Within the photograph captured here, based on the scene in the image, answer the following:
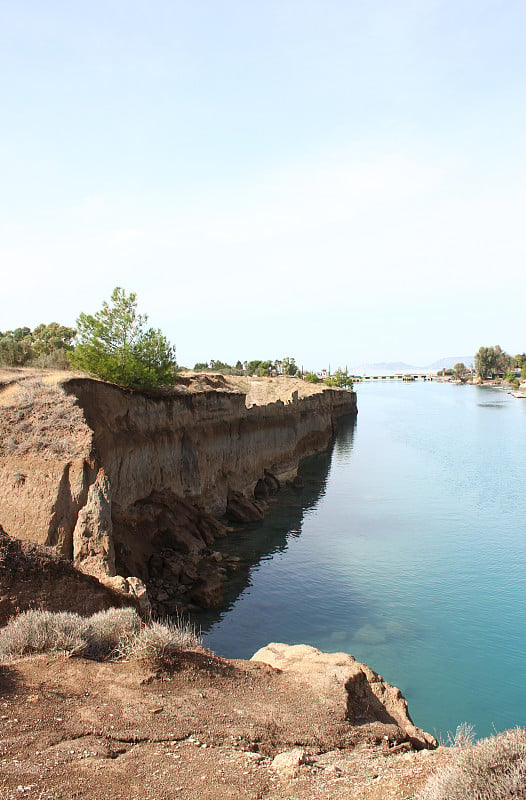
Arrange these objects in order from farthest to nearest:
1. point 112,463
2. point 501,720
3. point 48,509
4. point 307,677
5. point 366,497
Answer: point 366,497 < point 112,463 < point 48,509 < point 501,720 < point 307,677

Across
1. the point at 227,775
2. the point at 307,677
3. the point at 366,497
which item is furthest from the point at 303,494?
the point at 227,775

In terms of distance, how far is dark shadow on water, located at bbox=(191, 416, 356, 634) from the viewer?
2272cm

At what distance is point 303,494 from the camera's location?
4466 cm

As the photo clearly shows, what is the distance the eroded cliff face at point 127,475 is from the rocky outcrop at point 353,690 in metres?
6.88

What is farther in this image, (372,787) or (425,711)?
(425,711)

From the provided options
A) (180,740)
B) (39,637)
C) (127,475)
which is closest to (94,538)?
(127,475)

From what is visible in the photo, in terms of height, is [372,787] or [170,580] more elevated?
[372,787]

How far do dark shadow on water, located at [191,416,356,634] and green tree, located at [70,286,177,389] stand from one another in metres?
9.52

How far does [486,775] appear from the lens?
18.9ft

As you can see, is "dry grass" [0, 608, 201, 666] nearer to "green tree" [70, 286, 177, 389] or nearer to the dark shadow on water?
the dark shadow on water

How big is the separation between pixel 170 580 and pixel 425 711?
11.5 metres

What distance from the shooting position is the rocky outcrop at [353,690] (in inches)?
400

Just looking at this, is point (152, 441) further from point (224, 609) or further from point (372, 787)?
point (372, 787)

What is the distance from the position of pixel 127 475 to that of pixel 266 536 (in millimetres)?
10805
